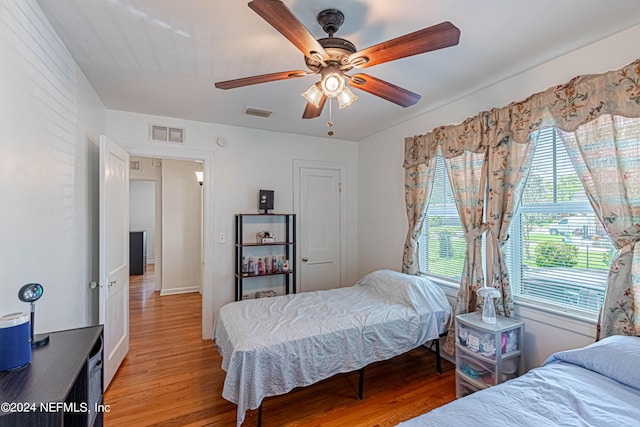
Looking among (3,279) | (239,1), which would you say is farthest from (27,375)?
(239,1)

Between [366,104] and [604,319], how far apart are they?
96.9 inches

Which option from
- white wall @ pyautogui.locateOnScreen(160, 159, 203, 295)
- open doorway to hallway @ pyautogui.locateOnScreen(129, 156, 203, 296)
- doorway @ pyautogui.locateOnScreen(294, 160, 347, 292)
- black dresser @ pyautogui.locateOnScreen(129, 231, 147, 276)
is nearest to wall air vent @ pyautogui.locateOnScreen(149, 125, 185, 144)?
doorway @ pyautogui.locateOnScreen(294, 160, 347, 292)

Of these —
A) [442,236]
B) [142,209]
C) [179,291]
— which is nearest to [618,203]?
[442,236]

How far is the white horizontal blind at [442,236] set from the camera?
9.82 ft

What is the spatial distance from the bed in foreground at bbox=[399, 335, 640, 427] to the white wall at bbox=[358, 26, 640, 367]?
609 millimetres

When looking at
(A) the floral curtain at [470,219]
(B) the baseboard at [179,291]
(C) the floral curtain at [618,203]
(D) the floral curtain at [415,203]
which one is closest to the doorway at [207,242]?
(D) the floral curtain at [415,203]

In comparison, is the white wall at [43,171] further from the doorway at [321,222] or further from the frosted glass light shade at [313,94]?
the doorway at [321,222]

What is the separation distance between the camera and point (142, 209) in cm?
895

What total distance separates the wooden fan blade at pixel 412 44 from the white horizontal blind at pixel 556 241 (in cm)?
138

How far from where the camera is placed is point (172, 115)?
3352 mm

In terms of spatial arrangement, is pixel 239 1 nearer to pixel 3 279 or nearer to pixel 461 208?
pixel 3 279

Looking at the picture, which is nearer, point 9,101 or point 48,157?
point 9,101

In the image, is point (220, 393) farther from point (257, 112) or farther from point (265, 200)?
point (257, 112)

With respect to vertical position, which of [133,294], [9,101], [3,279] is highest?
[9,101]
